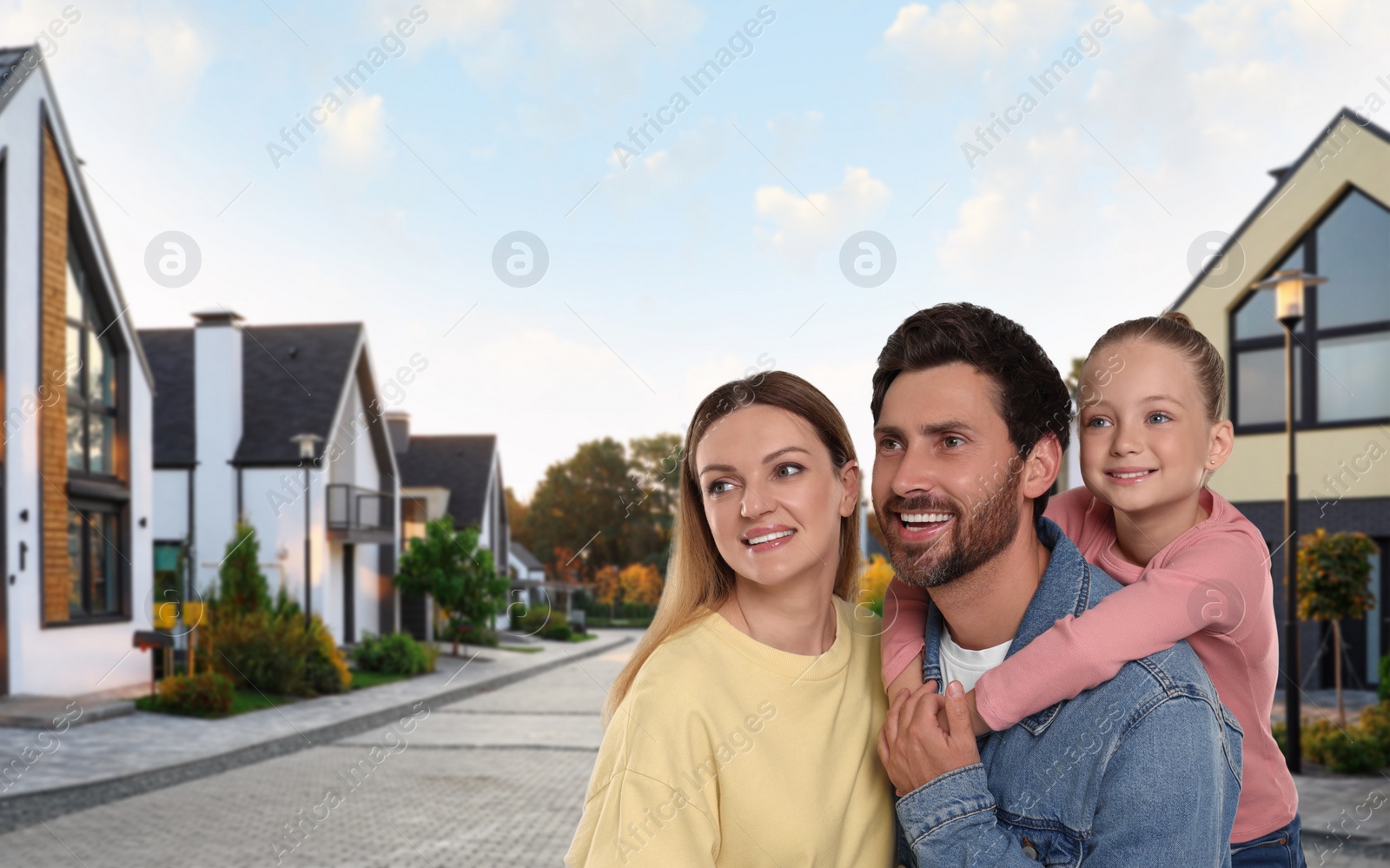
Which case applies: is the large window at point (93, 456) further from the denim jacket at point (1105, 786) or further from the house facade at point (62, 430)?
the denim jacket at point (1105, 786)

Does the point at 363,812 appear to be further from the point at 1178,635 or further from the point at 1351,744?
the point at 1351,744

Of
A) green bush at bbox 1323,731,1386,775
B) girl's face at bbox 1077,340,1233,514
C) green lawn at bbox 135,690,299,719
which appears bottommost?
green lawn at bbox 135,690,299,719

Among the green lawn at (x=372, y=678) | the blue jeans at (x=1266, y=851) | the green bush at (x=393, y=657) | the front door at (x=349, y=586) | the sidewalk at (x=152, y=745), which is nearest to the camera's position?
the blue jeans at (x=1266, y=851)

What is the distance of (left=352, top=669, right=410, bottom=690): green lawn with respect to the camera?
73.8ft

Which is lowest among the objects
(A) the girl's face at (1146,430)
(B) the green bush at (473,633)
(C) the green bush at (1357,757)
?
(B) the green bush at (473,633)

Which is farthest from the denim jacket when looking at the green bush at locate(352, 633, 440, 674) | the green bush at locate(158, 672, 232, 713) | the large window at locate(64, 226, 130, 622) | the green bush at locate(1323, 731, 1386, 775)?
the green bush at locate(352, 633, 440, 674)

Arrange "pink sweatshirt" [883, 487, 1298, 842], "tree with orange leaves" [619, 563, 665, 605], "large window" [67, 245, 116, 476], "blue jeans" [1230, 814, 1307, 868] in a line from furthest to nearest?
"tree with orange leaves" [619, 563, 665, 605], "large window" [67, 245, 116, 476], "blue jeans" [1230, 814, 1307, 868], "pink sweatshirt" [883, 487, 1298, 842]

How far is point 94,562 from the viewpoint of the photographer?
2053cm

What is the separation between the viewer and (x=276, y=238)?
11.7 metres

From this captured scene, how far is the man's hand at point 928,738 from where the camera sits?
211 centimetres

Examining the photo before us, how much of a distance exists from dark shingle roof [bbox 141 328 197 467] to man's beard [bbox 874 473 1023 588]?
29987 mm

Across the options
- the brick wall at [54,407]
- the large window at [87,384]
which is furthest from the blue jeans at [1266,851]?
the large window at [87,384]

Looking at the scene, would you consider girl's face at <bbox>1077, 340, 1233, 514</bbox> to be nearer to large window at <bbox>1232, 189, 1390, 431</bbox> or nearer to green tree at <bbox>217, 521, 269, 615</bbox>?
large window at <bbox>1232, 189, 1390, 431</bbox>

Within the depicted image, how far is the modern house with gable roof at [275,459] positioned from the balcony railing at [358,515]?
0.16 ft
